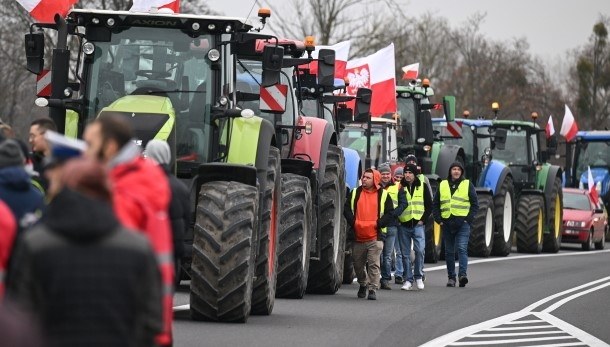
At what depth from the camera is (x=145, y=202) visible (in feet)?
25.2

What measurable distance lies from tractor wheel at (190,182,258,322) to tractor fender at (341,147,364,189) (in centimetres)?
850

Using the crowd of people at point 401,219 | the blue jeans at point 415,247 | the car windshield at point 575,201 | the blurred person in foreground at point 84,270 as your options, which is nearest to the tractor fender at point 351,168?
the crowd of people at point 401,219

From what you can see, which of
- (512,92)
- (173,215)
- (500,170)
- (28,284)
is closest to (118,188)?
(28,284)

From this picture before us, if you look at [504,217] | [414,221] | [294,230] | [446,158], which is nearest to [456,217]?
[414,221]

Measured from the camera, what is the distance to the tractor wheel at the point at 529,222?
35094 mm

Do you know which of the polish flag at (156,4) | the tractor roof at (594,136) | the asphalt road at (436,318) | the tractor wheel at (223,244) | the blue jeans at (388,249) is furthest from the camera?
the tractor roof at (594,136)

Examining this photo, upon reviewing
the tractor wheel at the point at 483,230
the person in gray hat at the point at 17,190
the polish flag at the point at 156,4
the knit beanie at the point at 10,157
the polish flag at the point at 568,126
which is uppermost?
the polish flag at the point at 156,4

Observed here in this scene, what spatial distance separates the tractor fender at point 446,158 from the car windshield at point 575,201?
9.39m

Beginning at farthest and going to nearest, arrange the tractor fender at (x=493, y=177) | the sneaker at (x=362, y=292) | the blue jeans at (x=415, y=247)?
the tractor fender at (x=493, y=177) → the blue jeans at (x=415, y=247) → the sneaker at (x=362, y=292)

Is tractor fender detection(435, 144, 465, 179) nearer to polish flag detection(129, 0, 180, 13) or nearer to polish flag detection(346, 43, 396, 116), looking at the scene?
polish flag detection(346, 43, 396, 116)

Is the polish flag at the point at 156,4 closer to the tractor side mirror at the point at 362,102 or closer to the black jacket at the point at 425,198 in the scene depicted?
the tractor side mirror at the point at 362,102

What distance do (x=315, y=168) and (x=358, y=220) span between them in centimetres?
109

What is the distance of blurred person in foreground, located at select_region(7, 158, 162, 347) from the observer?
20.9ft

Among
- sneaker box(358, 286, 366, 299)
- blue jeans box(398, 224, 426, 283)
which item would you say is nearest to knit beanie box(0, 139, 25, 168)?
sneaker box(358, 286, 366, 299)
